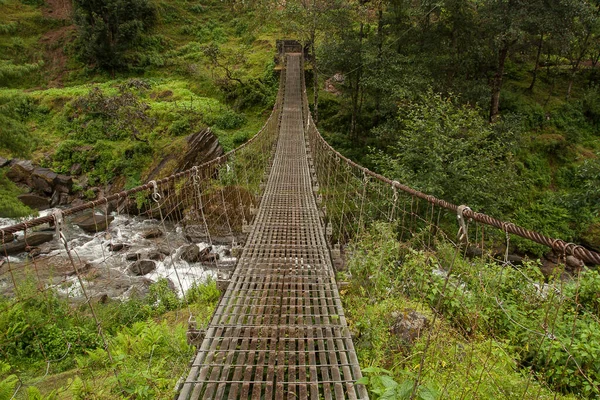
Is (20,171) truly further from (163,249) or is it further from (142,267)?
(142,267)

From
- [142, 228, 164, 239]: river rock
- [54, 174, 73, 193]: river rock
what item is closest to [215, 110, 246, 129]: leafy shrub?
[54, 174, 73, 193]: river rock

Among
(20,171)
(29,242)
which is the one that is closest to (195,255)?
(29,242)

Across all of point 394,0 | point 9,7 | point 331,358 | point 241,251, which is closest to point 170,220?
point 241,251

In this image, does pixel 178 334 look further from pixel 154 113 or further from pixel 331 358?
pixel 154 113

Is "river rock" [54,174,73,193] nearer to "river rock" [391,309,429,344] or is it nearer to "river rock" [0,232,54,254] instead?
"river rock" [0,232,54,254]

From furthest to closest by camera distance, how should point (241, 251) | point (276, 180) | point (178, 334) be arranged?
point (276, 180)
point (241, 251)
point (178, 334)

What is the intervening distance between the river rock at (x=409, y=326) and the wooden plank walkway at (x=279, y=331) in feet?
1.59

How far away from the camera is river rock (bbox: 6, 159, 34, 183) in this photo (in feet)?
30.3

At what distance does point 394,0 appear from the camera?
8172 mm

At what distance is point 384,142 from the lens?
921 cm

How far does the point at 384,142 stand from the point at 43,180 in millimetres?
9247

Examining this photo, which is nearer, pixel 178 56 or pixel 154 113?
pixel 154 113

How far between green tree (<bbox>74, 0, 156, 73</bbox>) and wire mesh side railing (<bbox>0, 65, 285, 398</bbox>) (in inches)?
366

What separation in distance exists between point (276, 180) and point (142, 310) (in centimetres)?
278
